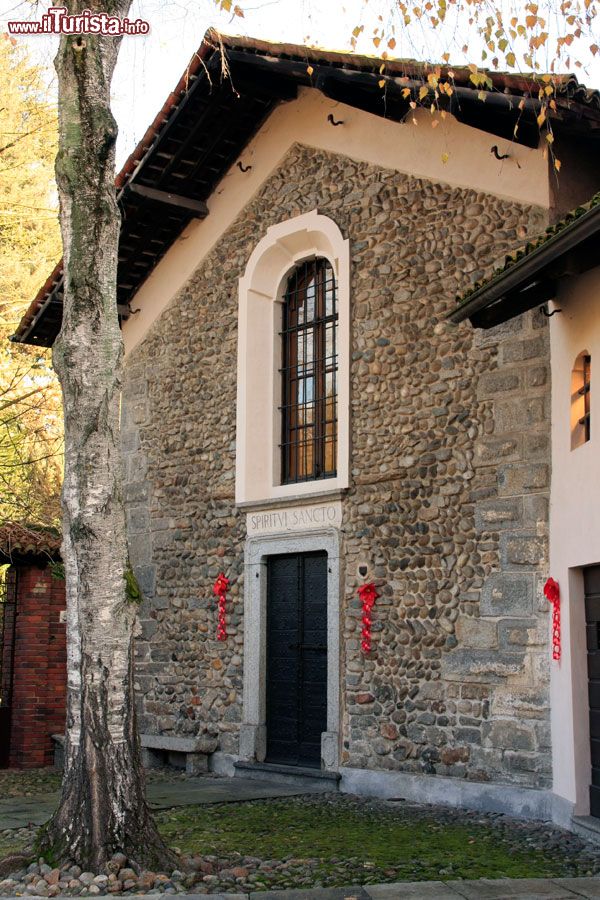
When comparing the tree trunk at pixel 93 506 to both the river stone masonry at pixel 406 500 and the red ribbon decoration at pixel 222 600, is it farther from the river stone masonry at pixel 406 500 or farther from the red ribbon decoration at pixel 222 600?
the red ribbon decoration at pixel 222 600

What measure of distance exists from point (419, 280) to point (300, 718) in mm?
4456

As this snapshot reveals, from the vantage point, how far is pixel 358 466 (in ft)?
34.1

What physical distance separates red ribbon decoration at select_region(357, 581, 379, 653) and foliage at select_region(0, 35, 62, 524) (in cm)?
492

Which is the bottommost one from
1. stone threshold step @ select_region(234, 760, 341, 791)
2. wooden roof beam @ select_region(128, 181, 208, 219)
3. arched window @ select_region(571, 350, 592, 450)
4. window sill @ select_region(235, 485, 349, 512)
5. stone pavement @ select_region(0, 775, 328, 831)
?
stone pavement @ select_region(0, 775, 328, 831)

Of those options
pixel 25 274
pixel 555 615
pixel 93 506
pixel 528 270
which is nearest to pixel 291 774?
pixel 555 615

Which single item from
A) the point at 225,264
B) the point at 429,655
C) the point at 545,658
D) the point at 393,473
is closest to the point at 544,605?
the point at 545,658

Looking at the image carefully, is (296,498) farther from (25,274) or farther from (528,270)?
(25,274)

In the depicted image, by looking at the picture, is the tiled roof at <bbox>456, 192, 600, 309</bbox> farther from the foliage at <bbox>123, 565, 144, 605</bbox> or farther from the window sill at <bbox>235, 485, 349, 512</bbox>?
the foliage at <bbox>123, 565, 144, 605</bbox>

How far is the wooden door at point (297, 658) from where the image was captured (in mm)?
10742

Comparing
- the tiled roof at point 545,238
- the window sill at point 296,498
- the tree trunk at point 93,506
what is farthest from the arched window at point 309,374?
the tree trunk at point 93,506

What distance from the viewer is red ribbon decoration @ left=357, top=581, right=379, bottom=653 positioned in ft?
32.7

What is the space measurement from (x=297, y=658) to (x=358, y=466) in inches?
83.1

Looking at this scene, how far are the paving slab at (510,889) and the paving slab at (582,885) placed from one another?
29 millimetres

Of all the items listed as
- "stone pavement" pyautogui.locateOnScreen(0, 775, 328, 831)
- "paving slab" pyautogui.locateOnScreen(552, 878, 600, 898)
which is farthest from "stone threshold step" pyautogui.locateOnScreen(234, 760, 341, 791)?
"paving slab" pyautogui.locateOnScreen(552, 878, 600, 898)
